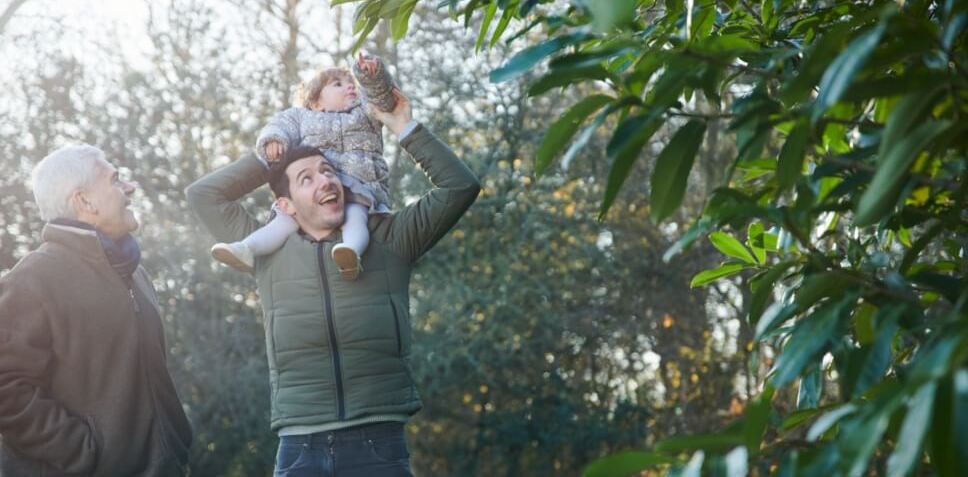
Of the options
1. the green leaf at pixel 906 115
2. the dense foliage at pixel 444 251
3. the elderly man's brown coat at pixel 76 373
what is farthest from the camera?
the dense foliage at pixel 444 251

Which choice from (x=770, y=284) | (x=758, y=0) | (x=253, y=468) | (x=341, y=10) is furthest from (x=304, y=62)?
(x=770, y=284)

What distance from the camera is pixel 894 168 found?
114 centimetres

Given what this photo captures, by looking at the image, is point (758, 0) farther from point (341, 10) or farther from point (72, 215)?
point (341, 10)

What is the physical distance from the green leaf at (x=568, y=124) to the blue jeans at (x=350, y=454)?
61.6 inches

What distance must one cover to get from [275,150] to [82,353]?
66cm

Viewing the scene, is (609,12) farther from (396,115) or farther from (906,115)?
(396,115)

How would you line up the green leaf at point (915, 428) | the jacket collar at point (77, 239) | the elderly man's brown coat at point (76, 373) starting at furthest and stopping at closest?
the jacket collar at point (77, 239), the elderly man's brown coat at point (76, 373), the green leaf at point (915, 428)

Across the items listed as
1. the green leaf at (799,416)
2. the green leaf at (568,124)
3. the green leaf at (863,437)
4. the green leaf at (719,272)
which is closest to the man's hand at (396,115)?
the green leaf at (719,272)

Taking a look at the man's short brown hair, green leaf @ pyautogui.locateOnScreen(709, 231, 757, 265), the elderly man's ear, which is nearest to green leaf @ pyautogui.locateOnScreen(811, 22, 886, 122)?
green leaf @ pyautogui.locateOnScreen(709, 231, 757, 265)

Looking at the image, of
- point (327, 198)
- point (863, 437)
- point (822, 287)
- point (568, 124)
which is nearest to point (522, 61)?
point (568, 124)

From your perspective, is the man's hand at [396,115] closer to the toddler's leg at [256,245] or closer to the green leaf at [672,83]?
the toddler's leg at [256,245]

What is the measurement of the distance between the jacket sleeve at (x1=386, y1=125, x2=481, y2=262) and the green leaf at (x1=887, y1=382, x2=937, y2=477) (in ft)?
7.11

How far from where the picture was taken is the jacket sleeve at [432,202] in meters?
3.08

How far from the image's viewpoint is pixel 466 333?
8.12 metres
